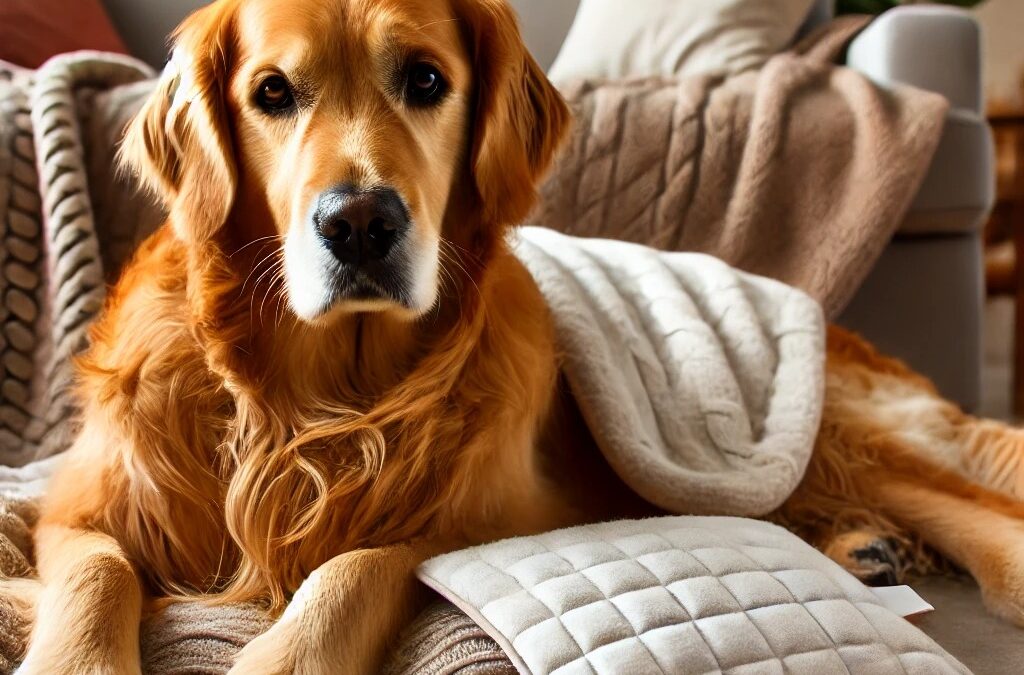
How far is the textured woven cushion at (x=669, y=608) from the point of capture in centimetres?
94

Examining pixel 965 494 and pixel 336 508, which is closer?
pixel 336 508

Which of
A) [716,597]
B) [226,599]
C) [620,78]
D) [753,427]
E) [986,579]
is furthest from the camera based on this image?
[620,78]

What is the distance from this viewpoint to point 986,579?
149 centimetres

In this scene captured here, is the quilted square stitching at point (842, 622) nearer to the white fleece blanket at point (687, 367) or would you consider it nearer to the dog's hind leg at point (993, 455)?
the white fleece blanket at point (687, 367)

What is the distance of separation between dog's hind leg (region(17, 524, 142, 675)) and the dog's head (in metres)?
0.36

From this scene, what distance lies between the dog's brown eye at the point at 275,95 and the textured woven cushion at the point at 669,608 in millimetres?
567

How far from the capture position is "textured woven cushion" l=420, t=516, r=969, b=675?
3.10 feet

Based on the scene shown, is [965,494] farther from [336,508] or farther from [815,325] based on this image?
[336,508]

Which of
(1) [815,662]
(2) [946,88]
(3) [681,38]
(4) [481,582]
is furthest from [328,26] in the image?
(2) [946,88]

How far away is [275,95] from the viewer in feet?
3.95

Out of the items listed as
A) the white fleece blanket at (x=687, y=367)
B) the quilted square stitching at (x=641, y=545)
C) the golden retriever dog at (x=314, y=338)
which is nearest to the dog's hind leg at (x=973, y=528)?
the golden retriever dog at (x=314, y=338)

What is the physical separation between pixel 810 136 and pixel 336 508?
1.47 meters

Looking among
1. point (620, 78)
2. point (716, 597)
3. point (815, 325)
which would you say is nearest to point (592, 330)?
point (815, 325)

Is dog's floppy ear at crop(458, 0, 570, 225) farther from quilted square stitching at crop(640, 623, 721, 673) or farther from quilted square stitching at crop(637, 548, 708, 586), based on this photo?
quilted square stitching at crop(640, 623, 721, 673)
